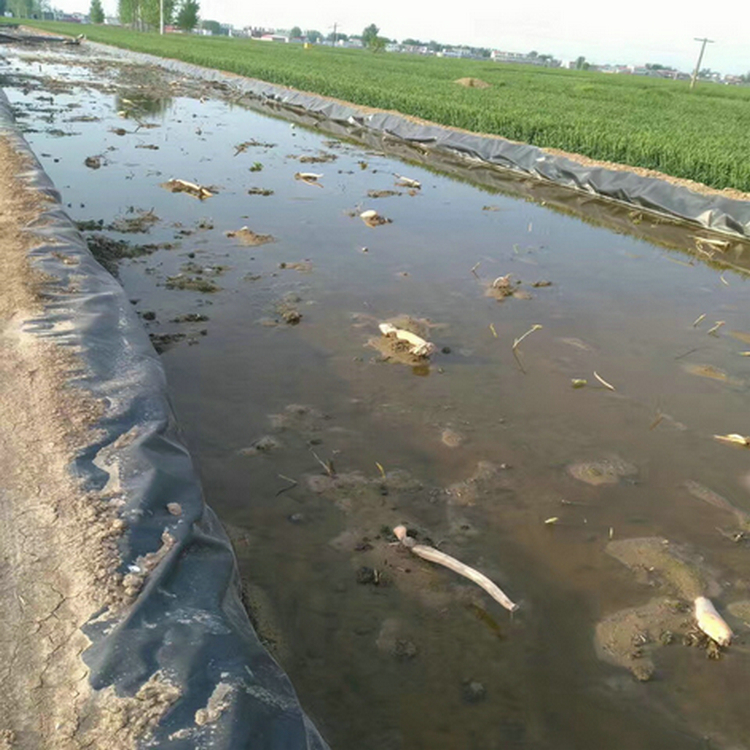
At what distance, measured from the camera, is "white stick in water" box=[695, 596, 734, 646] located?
3.16 m

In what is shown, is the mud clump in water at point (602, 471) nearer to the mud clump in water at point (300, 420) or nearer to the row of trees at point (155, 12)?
the mud clump in water at point (300, 420)

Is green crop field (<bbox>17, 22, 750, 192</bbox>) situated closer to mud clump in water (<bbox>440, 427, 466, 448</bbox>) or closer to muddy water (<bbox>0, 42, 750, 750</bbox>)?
muddy water (<bbox>0, 42, 750, 750</bbox>)

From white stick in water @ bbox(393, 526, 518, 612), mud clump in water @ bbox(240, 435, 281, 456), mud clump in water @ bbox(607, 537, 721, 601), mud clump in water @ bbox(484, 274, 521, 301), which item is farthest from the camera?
mud clump in water @ bbox(484, 274, 521, 301)

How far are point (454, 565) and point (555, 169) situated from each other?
12374mm

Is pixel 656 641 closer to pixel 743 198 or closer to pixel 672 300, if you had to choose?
pixel 672 300

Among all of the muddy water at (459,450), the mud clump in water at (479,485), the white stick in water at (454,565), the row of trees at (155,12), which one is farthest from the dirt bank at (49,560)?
the row of trees at (155,12)

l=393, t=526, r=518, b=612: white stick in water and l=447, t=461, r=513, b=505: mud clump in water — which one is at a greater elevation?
l=393, t=526, r=518, b=612: white stick in water

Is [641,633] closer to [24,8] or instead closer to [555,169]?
[555,169]

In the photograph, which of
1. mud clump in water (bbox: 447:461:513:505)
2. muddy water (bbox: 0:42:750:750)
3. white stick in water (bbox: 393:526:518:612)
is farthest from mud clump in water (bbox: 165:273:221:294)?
white stick in water (bbox: 393:526:518:612)

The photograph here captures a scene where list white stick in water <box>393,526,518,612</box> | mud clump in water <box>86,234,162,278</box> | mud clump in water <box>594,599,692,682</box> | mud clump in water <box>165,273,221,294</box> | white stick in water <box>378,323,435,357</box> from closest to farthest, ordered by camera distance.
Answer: mud clump in water <box>594,599,692,682</box> → white stick in water <box>393,526,518,612</box> → white stick in water <box>378,323,435,357</box> → mud clump in water <box>165,273,221,294</box> → mud clump in water <box>86,234,162,278</box>

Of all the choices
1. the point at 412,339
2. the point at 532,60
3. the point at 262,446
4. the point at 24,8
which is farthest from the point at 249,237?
the point at 532,60

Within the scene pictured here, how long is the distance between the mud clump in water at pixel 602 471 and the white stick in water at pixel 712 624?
1.12 meters

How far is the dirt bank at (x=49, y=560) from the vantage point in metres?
1.91

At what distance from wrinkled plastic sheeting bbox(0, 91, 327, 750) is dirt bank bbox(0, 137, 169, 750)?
0.06 metres
